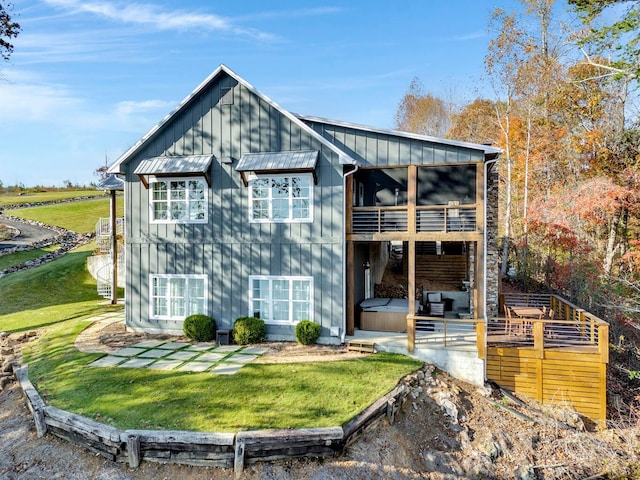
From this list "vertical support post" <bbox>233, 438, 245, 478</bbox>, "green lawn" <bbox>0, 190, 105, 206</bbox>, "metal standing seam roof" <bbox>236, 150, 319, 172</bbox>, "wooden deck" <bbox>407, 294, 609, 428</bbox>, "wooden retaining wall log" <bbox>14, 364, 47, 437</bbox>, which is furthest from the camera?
"green lawn" <bbox>0, 190, 105, 206</bbox>

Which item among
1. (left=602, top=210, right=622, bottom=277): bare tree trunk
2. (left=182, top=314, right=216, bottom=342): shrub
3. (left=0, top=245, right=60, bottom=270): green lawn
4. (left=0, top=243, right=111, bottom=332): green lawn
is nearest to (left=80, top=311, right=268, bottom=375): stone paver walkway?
(left=182, top=314, right=216, bottom=342): shrub

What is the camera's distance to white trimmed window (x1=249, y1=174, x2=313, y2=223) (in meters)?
11.9

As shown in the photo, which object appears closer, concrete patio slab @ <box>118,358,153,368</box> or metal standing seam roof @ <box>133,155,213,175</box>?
concrete patio slab @ <box>118,358,153,368</box>

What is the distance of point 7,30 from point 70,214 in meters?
29.7

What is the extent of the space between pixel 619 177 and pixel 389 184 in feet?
35.9

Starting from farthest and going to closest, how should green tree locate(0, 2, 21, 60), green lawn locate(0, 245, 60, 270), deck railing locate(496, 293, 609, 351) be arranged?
green lawn locate(0, 245, 60, 270) < green tree locate(0, 2, 21, 60) < deck railing locate(496, 293, 609, 351)

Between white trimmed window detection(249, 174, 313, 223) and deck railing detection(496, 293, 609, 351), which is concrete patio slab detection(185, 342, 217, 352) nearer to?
white trimmed window detection(249, 174, 313, 223)

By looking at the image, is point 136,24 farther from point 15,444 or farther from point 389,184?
point 15,444

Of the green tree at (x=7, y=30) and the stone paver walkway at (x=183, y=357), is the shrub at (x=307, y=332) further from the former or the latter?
the green tree at (x=7, y=30)

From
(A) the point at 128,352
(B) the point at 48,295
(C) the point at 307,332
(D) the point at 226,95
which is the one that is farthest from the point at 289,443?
(B) the point at 48,295

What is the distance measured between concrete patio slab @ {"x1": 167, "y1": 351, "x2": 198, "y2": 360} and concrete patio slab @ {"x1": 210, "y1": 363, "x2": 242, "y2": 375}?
1.27 metres

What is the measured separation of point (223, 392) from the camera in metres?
8.15

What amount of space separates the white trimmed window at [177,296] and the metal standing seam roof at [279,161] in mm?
3986

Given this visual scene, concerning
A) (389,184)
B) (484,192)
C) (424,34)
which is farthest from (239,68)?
(424,34)
